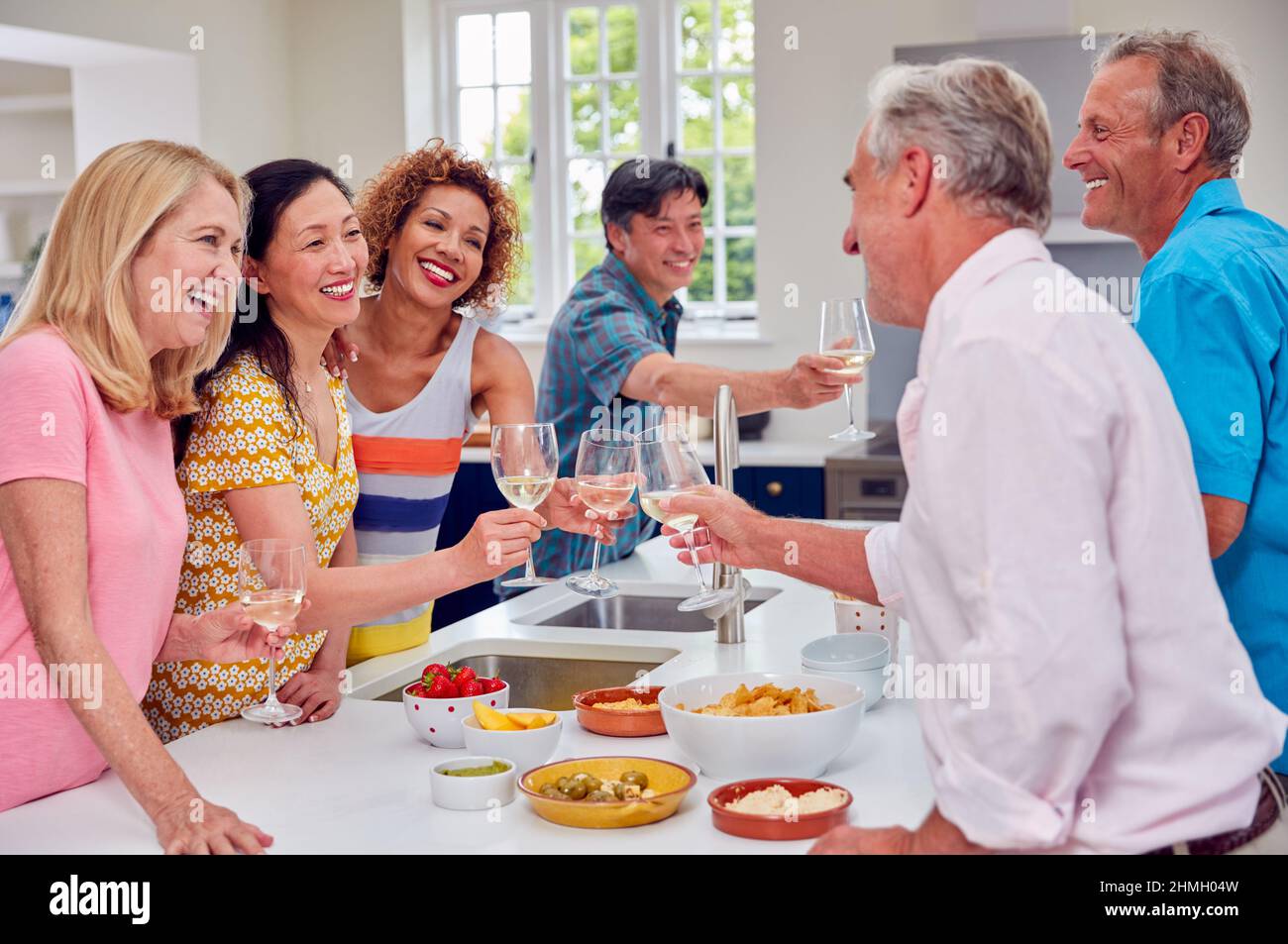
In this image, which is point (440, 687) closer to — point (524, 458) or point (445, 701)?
point (445, 701)

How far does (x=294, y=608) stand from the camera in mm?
1613

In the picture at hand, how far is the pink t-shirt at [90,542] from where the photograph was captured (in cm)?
152

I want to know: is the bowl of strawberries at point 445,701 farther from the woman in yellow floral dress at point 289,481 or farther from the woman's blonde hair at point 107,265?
the woman's blonde hair at point 107,265

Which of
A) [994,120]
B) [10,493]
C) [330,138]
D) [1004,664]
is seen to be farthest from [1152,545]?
[330,138]

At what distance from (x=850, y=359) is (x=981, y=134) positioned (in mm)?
1319

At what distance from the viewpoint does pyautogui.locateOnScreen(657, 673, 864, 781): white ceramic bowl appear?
60.4 inches

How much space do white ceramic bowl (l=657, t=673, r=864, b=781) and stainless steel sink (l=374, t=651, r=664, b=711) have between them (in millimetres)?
693

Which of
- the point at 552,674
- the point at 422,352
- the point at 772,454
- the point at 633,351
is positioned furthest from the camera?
the point at 772,454

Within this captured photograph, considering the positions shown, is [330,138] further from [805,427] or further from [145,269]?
[145,269]

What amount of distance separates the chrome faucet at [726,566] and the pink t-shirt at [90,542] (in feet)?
3.01

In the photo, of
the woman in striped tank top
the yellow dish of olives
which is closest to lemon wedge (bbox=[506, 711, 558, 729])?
the yellow dish of olives

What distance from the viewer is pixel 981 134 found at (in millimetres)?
1242

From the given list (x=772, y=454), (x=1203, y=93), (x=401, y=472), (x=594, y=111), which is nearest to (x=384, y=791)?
(x=401, y=472)

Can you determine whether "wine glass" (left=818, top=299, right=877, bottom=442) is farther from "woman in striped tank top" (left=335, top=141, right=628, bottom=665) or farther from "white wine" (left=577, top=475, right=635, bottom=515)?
"white wine" (left=577, top=475, right=635, bottom=515)
